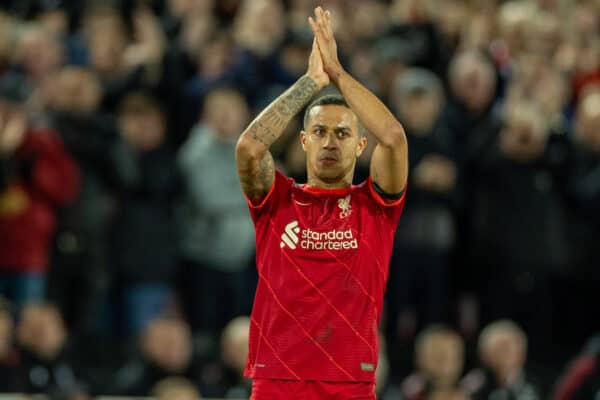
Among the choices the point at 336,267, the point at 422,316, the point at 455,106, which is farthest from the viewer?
Answer: the point at 455,106

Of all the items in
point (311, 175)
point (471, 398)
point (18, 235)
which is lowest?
point (471, 398)

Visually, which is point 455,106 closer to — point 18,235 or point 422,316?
point 422,316

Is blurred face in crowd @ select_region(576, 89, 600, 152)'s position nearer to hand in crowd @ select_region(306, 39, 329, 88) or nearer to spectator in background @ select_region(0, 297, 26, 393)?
spectator in background @ select_region(0, 297, 26, 393)

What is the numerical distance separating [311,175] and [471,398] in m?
4.20

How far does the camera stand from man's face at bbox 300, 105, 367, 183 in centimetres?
681

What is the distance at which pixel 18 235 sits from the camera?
10469 millimetres

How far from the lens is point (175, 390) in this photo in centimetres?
972

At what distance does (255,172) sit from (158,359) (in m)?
3.78

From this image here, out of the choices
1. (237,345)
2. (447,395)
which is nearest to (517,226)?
(447,395)

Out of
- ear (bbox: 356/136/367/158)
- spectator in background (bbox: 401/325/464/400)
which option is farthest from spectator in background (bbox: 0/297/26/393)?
ear (bbox: 356/136/367/158)

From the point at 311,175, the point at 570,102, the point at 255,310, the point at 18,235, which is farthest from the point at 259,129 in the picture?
the point at 570,102

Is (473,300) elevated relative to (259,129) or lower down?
lower down

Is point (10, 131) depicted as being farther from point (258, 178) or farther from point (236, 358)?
point (258, 178)

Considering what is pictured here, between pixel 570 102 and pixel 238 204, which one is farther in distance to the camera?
pixel 570 102
